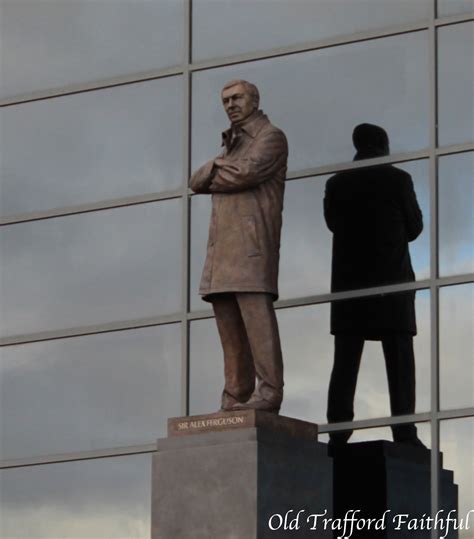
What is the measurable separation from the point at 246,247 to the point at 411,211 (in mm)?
1666

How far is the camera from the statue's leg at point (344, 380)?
18516 millimetres

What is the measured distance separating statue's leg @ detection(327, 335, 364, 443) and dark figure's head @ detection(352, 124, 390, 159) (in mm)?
1435

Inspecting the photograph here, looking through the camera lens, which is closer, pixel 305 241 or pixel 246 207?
pixel 246 207

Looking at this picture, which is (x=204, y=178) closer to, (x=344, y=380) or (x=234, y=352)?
(x=234, y=352)

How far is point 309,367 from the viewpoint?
1872 centimetres

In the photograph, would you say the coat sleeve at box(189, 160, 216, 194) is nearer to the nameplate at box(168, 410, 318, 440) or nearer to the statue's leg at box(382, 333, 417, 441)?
the nameplate at box(168, 410, 318, 440)

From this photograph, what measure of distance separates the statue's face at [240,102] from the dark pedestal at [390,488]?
2.67 metres

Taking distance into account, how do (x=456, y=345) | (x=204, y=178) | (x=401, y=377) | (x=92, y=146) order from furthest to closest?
1. (x=92, y=146)
2. (x=401, y=377)
3. (x=456, y=345)
4. (x=204, y=178)

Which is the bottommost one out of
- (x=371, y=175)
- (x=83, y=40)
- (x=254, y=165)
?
(x=254, y=165)

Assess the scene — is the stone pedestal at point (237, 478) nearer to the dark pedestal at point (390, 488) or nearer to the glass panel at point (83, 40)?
the dark pedestal at point (390, 488)

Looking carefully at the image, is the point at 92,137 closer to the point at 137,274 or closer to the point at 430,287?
the point at 137,274

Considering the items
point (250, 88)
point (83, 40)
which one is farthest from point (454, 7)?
point (83, 40)

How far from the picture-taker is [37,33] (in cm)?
2103

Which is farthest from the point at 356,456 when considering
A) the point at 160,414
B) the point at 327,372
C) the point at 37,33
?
the point at 37,33
